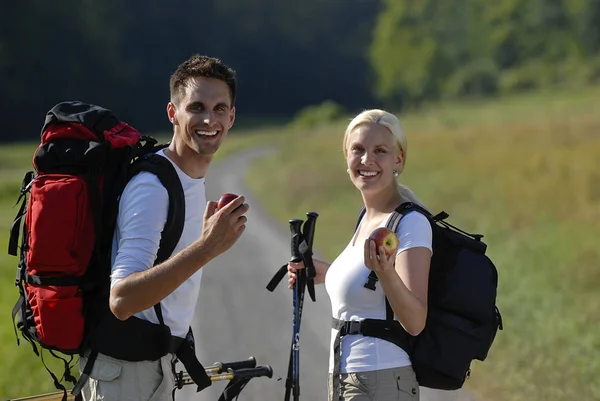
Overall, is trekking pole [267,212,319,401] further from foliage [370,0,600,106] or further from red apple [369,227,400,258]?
foliage [370,0,600,106]

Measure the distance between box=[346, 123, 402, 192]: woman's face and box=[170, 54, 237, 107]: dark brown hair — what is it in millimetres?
513

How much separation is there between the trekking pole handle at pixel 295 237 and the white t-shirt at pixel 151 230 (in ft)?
1.62

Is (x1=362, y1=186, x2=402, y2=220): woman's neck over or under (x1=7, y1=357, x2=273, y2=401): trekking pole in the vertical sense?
over

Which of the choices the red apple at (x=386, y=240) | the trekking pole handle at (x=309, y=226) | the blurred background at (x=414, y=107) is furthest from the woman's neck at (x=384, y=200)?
the blurred background at (x=414, y=107)

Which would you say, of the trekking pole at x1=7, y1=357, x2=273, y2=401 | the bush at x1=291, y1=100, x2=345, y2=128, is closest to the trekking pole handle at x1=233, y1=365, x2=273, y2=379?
the trekking pole at x1=7, y1=357, x2=273, y2=401

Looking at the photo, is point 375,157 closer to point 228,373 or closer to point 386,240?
point 386,240

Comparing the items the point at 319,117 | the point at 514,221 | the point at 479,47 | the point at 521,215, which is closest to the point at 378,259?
the point at 514,221

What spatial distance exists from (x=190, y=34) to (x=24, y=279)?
9624 cm

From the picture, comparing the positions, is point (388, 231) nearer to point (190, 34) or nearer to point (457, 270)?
point (457, 270)

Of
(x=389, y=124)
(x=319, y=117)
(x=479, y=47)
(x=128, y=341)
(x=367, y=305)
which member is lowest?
(x=128, y=341)

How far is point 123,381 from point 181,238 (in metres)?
0.49

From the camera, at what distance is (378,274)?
2.76 m

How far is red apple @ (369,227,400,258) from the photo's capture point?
2.72 metres

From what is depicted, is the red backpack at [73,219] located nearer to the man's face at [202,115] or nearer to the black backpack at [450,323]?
the man's face at [202,115]
